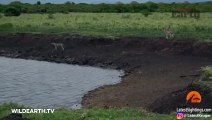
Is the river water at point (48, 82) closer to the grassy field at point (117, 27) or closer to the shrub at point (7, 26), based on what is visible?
the grassy field at point (117, 27)

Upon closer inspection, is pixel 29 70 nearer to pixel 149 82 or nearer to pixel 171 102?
pixel 149 82

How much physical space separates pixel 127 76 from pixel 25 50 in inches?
631

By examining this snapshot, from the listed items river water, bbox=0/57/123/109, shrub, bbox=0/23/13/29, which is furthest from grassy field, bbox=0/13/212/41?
river water, bbox=0/57/123/109

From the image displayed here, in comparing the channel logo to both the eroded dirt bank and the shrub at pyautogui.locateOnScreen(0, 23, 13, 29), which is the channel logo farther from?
the shrub at pyautogui.locateOnScreen(0, 23, 13, 29)

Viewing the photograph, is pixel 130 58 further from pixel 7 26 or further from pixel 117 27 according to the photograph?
pixel 7 26

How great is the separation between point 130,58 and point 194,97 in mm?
18696

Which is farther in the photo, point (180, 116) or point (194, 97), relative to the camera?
point (194, 97)

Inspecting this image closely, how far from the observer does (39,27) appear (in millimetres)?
51125

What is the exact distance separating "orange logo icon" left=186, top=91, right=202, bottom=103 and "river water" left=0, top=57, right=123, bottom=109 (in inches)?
252

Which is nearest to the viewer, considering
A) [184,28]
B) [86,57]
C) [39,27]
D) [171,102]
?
[171,102]

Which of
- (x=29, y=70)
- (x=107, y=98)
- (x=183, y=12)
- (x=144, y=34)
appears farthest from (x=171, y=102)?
(x=183, y=12)

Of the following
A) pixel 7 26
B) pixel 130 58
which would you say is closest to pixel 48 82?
pixel 130 58

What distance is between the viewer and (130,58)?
3775 cm

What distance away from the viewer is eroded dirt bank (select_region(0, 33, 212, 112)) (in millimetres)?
25078
